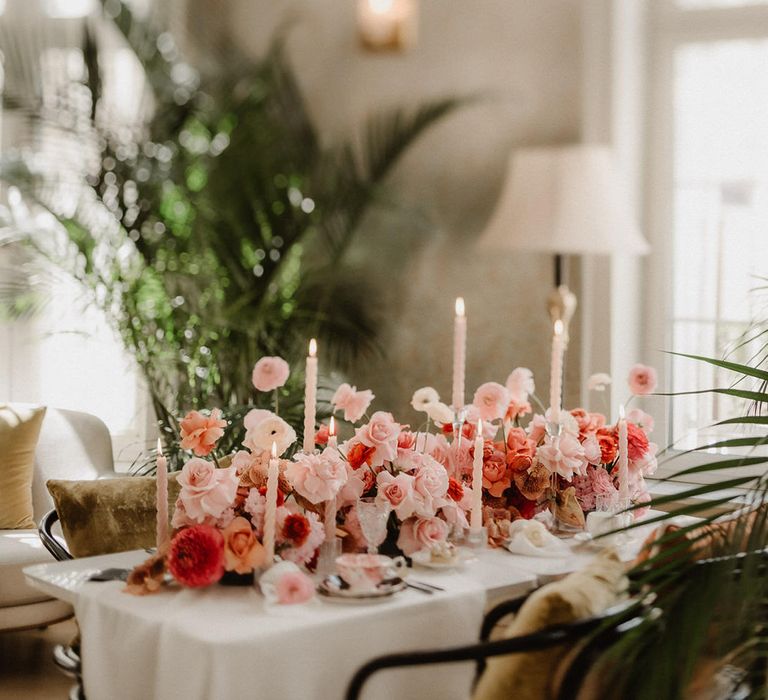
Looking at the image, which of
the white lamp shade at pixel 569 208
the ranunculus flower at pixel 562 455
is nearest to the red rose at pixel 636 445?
the ranunculus flower at pixel 562 455

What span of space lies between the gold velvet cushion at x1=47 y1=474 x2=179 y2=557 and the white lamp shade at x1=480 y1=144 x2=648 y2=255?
5.81 ft

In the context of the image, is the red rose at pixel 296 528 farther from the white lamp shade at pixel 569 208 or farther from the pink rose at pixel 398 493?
the white lamp shade at pixel 569 208

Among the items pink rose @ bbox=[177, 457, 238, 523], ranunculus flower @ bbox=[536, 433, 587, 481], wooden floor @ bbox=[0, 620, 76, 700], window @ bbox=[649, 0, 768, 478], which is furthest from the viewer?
window @ bbox=[649, 0, 768, 478]

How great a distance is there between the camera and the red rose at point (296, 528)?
206 centimetres

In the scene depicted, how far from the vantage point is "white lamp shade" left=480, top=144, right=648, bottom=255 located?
374 centimetres

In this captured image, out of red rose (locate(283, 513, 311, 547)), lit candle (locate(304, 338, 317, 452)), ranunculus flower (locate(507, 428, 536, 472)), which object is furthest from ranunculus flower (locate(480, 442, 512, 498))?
red rose (locate(283, 513, 311, 547))

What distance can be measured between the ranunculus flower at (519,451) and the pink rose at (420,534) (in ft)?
0.98

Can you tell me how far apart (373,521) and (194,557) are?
0.37 metres

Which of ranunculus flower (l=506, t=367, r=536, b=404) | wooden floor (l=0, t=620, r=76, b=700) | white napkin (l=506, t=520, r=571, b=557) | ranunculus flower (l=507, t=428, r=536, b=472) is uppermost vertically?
ranunculus flower (l=506, t=367, r=536, b=404)

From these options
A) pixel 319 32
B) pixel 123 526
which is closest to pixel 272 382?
pixel 123 526

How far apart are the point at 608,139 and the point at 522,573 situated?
2295 millimetres

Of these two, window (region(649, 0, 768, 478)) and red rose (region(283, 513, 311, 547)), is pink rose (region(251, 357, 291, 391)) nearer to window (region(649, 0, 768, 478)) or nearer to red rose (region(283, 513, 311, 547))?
red rose (region(283, 513, 311, 547))

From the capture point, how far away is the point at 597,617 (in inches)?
66.1

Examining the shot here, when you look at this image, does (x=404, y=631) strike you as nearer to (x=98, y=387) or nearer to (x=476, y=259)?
(x=476, y=259)
